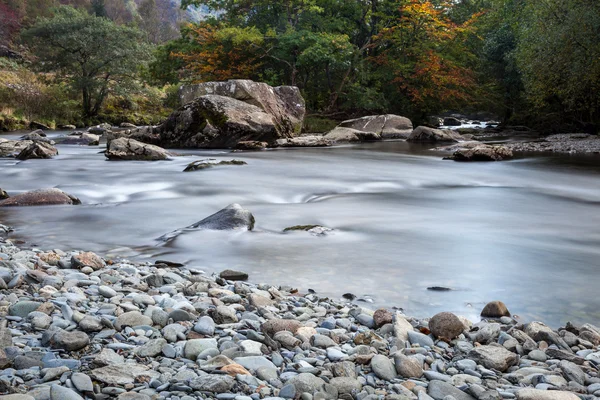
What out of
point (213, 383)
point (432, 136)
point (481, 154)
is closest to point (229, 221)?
point (213, 383)

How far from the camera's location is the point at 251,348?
2.71 meters

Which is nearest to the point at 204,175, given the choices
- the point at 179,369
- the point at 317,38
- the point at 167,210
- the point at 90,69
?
the point at 167,210

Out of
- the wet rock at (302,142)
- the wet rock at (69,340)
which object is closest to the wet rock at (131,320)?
the wet rock at (69,340)

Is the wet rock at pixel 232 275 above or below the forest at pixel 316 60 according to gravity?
below

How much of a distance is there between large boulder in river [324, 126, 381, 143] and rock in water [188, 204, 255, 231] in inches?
608

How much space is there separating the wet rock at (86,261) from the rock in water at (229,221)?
1731 mm

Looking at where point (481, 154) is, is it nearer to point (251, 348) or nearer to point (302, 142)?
point (302, 142)

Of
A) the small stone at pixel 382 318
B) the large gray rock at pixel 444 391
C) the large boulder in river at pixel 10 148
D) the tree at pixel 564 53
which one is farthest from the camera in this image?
the tree at pixel 564 53

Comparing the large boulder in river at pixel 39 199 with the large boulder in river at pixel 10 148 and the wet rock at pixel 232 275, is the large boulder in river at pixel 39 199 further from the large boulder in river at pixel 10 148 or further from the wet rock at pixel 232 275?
the large boulder in river at pixel 10 148

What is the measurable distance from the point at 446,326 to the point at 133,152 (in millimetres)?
11782

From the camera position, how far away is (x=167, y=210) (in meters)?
7.51

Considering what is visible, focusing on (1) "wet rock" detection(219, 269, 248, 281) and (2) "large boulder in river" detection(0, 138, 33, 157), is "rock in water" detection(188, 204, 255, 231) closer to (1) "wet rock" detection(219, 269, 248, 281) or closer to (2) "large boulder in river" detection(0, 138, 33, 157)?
(1) "wet rock" detection(219, 269, 248, 281)

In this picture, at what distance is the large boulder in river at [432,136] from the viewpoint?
22.0 meters

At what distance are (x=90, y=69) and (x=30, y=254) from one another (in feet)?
91.8
